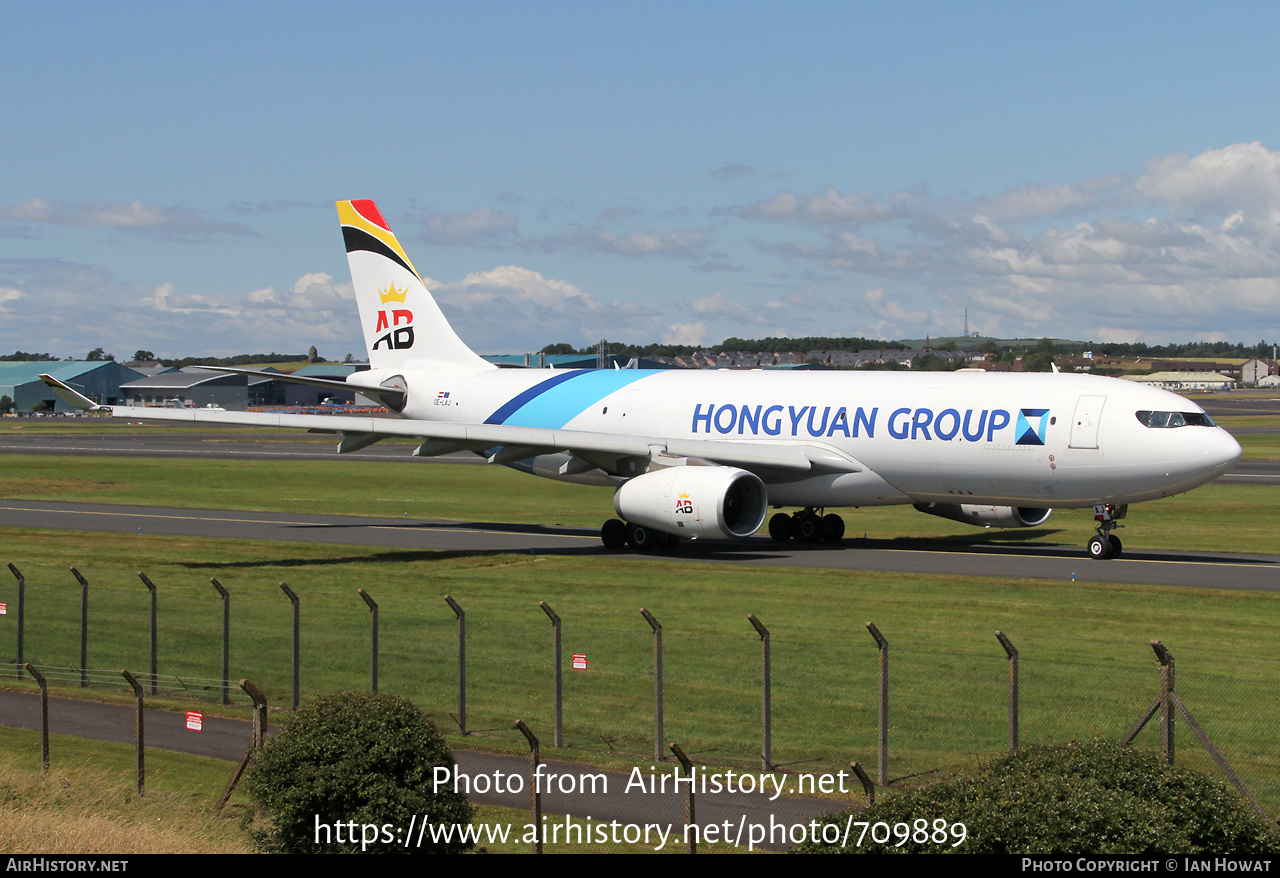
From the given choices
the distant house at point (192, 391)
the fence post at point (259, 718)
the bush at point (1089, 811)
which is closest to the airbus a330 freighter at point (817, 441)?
the fence post at point (259, 718)

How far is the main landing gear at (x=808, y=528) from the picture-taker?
37.1 meters

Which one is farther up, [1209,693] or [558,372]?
[558,372]

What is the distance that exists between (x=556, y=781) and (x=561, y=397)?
27.5 metres

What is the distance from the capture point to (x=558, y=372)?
43.0m

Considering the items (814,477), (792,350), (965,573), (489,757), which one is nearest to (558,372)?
(814,477)

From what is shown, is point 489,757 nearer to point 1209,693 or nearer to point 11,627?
point 1209,693

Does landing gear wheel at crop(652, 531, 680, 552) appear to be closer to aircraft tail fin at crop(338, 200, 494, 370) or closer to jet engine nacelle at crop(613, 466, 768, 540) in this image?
jet engine nacelle at crop(613, 466, 768, 540)

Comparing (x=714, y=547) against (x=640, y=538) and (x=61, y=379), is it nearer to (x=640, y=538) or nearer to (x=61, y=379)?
(x=640, y=538)

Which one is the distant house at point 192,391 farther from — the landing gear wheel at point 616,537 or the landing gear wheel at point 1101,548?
the landing gear wheel at point 1101,548

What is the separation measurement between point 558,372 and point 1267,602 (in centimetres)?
2344

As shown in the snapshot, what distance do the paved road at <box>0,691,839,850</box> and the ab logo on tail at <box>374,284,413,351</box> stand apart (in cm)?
2861

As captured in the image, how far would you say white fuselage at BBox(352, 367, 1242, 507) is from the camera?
31250mm

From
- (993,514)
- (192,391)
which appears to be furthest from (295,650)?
(192,391)

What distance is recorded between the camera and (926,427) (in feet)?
110
